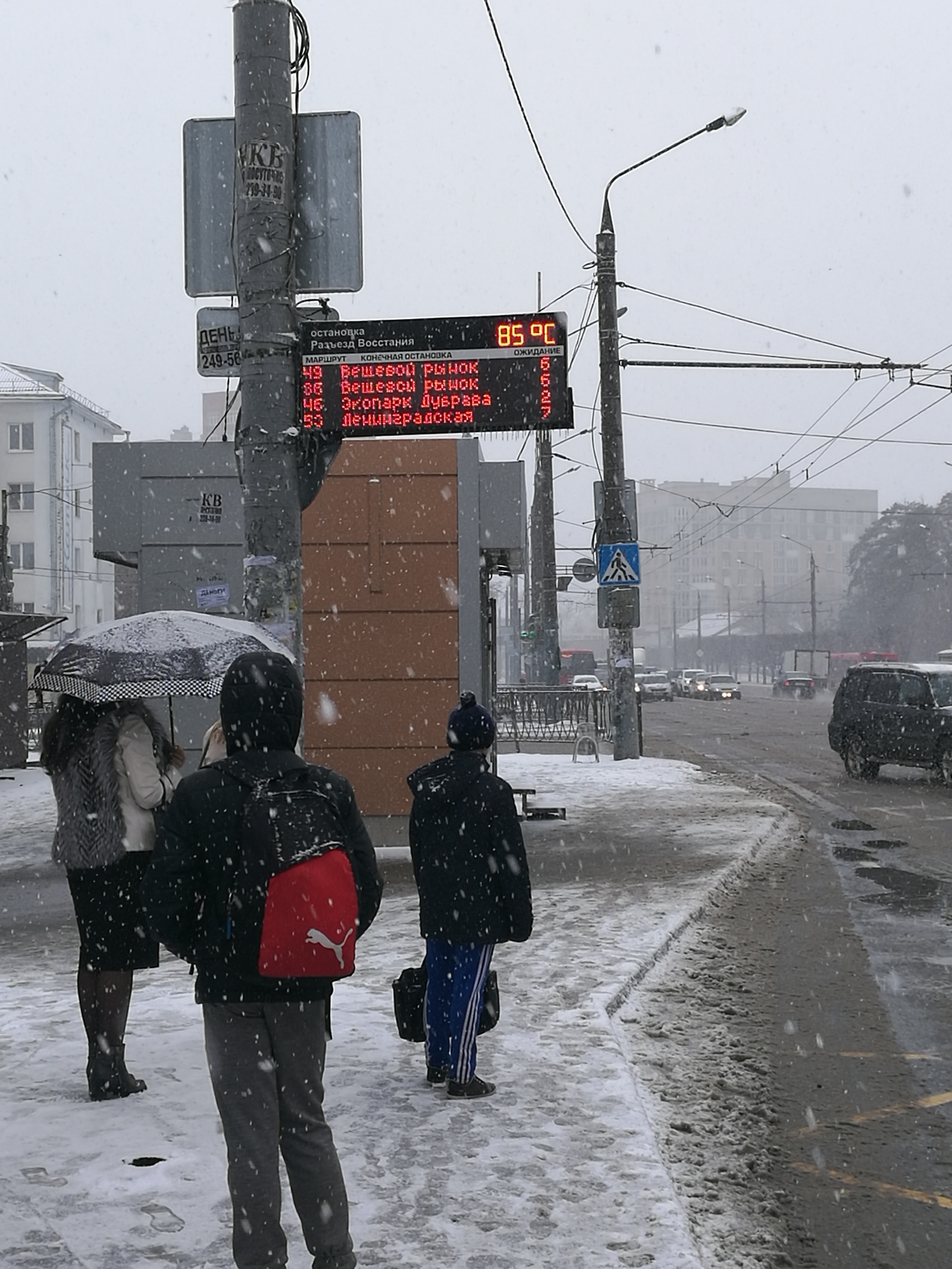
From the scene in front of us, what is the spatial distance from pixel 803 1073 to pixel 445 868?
197 centimetres

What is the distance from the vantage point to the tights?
555 cm

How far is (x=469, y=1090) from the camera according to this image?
5641 millimetres

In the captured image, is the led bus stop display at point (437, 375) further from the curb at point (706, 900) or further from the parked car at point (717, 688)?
the parked car at point (717, 688)

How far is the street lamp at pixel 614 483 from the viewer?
23.8 metres

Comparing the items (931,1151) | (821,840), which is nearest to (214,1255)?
(931,1151)

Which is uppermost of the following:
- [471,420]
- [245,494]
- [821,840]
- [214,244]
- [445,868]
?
[214,244]

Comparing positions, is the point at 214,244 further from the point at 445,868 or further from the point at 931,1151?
the point at 931,1151

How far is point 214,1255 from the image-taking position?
4062 mm

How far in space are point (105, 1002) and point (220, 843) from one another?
231cm

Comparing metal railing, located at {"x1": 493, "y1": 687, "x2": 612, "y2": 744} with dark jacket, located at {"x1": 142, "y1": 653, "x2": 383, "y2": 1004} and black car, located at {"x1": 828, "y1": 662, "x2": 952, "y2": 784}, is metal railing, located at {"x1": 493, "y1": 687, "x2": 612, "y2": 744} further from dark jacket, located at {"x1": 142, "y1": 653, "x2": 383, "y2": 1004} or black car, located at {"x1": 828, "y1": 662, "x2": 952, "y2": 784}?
dark jacket, located at {"x1": 142, "y1": 653, "x2": 383, "y2": 1004}

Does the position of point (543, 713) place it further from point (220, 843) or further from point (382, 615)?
point (220, 843)

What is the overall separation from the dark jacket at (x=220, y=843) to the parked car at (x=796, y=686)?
73.4 metres

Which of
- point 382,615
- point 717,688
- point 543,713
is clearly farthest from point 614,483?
point 717,688

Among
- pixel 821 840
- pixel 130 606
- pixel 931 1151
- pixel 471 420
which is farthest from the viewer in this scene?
pixel 130 606
